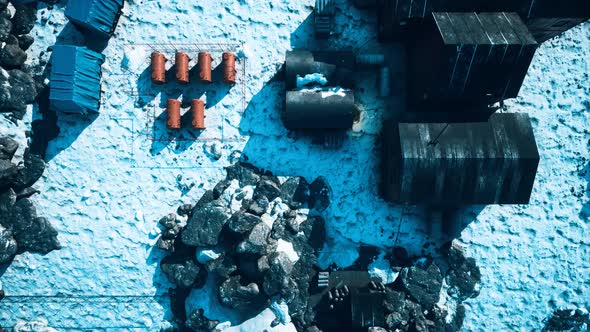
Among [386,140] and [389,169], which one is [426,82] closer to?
[386,140]

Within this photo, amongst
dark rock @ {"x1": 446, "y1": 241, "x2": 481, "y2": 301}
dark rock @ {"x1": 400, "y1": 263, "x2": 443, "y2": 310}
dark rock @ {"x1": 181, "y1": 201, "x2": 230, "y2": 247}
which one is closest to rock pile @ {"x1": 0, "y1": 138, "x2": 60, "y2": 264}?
dark rock @ {"x1": 181, "y1": 201, "x2": 230, "y2": 247}

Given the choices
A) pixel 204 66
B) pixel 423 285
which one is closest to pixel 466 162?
pixel 423 285

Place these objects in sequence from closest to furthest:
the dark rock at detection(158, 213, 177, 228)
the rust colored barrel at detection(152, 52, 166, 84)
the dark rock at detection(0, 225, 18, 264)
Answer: the dark rock at detection(0, 225, 18, 264), the rust colored barrel at detection(152, 52, 166, 84), the dark rock at detection(158, 213, 177, 228)

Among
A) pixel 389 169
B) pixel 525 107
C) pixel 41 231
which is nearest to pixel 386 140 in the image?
pixel 389 169

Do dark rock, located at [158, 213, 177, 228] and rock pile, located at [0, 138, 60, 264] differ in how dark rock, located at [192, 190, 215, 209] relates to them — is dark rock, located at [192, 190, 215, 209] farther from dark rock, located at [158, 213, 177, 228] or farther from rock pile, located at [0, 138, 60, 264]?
rock pile, located at [0, 138, 60, 264]

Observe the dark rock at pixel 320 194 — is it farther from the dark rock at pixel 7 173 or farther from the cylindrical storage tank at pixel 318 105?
the dark rock at pixel 7 173

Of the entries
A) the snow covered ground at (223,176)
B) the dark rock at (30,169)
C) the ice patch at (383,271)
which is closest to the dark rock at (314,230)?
the snow covered ground at (223,176)
